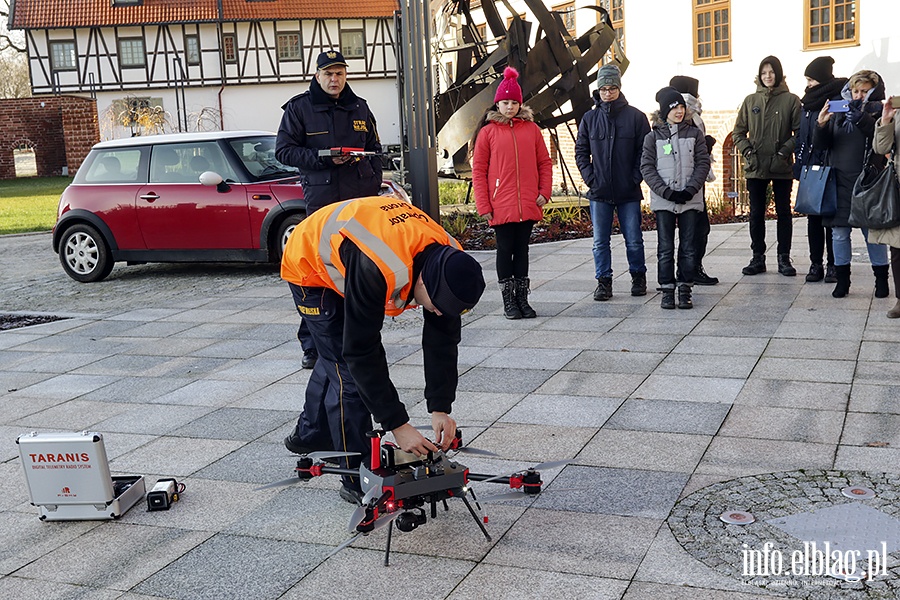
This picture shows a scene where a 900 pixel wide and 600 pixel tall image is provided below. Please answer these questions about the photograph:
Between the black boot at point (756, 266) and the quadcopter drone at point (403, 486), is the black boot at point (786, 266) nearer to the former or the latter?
the black boot at point (756, 266)

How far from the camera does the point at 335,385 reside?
4344mm

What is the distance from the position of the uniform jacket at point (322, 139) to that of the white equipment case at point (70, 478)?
3.01m

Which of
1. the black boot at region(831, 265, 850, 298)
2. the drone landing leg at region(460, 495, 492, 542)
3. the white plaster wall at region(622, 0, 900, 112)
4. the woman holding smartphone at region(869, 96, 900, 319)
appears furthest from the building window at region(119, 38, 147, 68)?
the drone landing leg at region(460, 495, 492, 542)

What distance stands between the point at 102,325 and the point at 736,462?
6540 millimetres

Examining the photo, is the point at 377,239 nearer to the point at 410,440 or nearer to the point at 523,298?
the point at 410,440

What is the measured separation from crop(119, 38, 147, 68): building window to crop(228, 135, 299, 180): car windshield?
3702 centimetres

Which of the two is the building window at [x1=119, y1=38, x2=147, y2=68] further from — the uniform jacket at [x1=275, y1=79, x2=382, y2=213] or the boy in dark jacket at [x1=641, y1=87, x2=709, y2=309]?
the uniform jacket at [x1=275, y1=79, x2=382, y2=213]

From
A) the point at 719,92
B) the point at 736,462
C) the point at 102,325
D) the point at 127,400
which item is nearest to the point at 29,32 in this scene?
the point at 719,92

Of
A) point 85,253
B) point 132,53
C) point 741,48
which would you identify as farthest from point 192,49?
point 85,253

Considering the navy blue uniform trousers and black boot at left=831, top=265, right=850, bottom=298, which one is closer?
the navy blue uniform trousers

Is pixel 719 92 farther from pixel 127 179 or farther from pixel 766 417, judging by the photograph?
pixel 766 417

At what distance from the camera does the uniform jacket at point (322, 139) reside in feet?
23.2

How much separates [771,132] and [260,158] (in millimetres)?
5979

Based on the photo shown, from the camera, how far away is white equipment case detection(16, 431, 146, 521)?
4.50 meters
